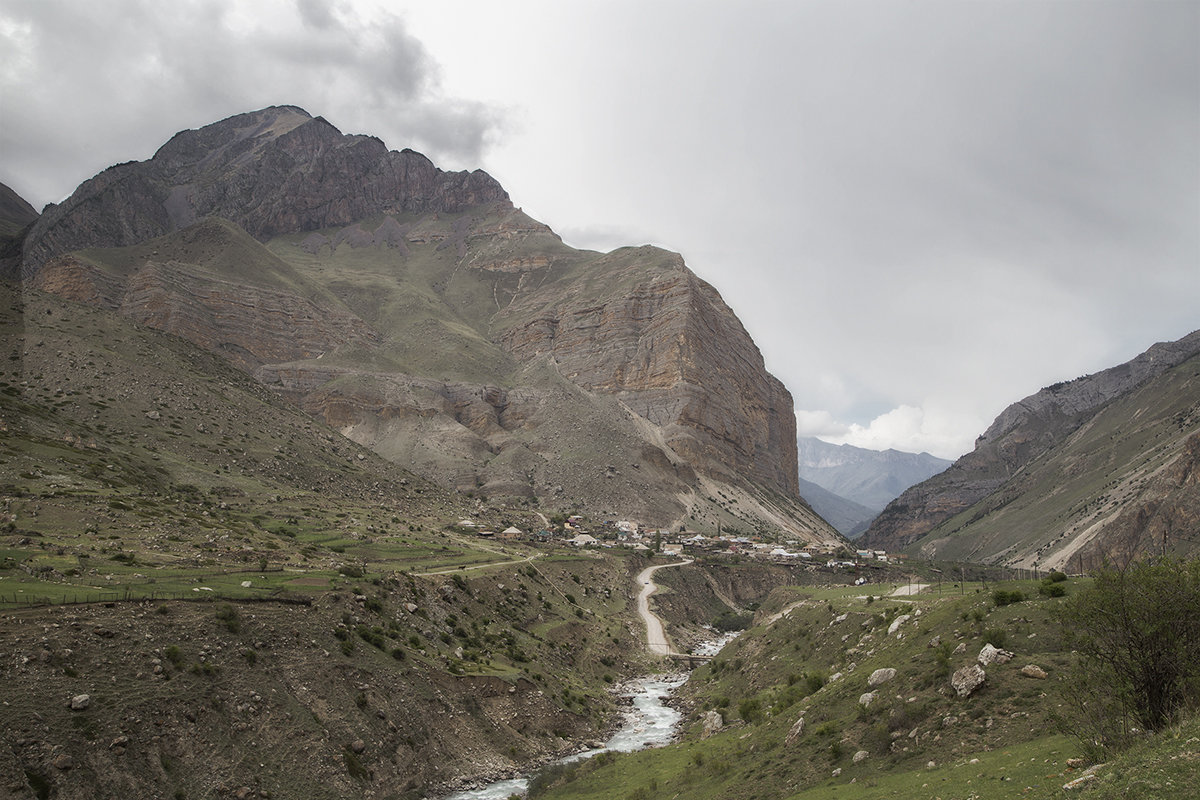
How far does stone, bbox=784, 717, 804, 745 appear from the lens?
26775 millimetres

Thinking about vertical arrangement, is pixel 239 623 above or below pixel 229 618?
below

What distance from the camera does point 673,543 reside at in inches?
4744

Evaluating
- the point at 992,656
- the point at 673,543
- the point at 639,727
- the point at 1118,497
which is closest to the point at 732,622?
the point at 673,543

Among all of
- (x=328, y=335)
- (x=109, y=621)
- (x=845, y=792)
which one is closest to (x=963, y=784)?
(x=845, y=792)

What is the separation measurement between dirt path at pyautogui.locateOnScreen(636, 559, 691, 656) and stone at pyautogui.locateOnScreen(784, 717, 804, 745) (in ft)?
141

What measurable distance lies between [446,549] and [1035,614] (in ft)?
177

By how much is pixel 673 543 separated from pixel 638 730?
75.9 meters

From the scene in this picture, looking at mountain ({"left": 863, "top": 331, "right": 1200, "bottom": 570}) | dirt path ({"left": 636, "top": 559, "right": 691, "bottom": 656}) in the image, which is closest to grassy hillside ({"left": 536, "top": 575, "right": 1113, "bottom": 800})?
dirt path ({"left": 636, "top": 559, "right": 691, "bottom": 656})

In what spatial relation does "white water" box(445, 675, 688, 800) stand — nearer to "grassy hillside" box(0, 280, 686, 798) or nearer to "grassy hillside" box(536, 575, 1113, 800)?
"grassy hillside" box(0, 280, 686, 798)

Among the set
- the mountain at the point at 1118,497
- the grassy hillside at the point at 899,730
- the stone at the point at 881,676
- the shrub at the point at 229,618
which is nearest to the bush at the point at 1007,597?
the grassy hillside at the point at 899,730

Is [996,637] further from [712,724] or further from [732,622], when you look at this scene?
[732,622]

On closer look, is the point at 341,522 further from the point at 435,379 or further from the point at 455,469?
the point at 435,379

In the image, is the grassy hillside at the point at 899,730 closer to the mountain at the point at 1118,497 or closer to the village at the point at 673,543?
the village at the point at 673,543

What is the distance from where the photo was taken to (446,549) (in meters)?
68.6
